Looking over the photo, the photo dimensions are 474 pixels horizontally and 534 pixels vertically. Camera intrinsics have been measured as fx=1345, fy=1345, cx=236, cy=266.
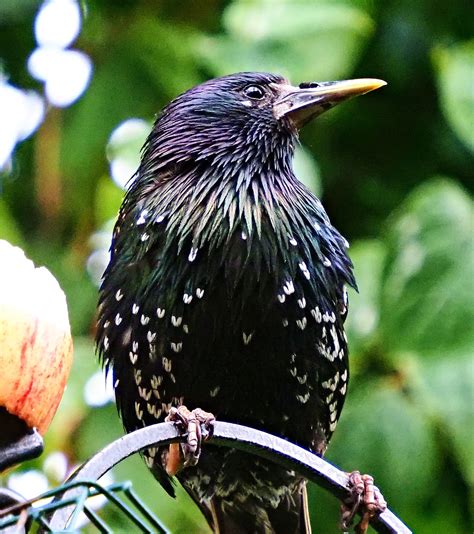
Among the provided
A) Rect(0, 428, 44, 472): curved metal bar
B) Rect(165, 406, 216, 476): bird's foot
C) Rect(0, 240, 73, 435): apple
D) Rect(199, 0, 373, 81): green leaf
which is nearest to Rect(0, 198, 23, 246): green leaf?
Rect(199, 0, 373, 81): green leaf

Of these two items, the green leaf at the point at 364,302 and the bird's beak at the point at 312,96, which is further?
the green leaf at the point at 364,302

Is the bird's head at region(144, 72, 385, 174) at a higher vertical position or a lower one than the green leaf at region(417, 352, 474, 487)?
higher

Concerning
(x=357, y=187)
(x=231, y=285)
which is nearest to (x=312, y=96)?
(x=231, y=285)

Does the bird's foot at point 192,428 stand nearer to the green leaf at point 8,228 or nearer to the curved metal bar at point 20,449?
the curved metal bar at point 20,449

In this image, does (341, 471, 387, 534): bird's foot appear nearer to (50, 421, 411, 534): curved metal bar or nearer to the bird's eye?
(50, 421, 411, 534): curved metal bar

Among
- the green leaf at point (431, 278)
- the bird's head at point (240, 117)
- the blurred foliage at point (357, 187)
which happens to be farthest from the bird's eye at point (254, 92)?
the green leaf at point (431, 278)

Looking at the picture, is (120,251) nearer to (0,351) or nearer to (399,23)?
(0,351)

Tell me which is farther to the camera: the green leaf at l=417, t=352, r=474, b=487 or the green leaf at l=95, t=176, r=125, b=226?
the green leaf at l=95, t=176, r=125, b=226
